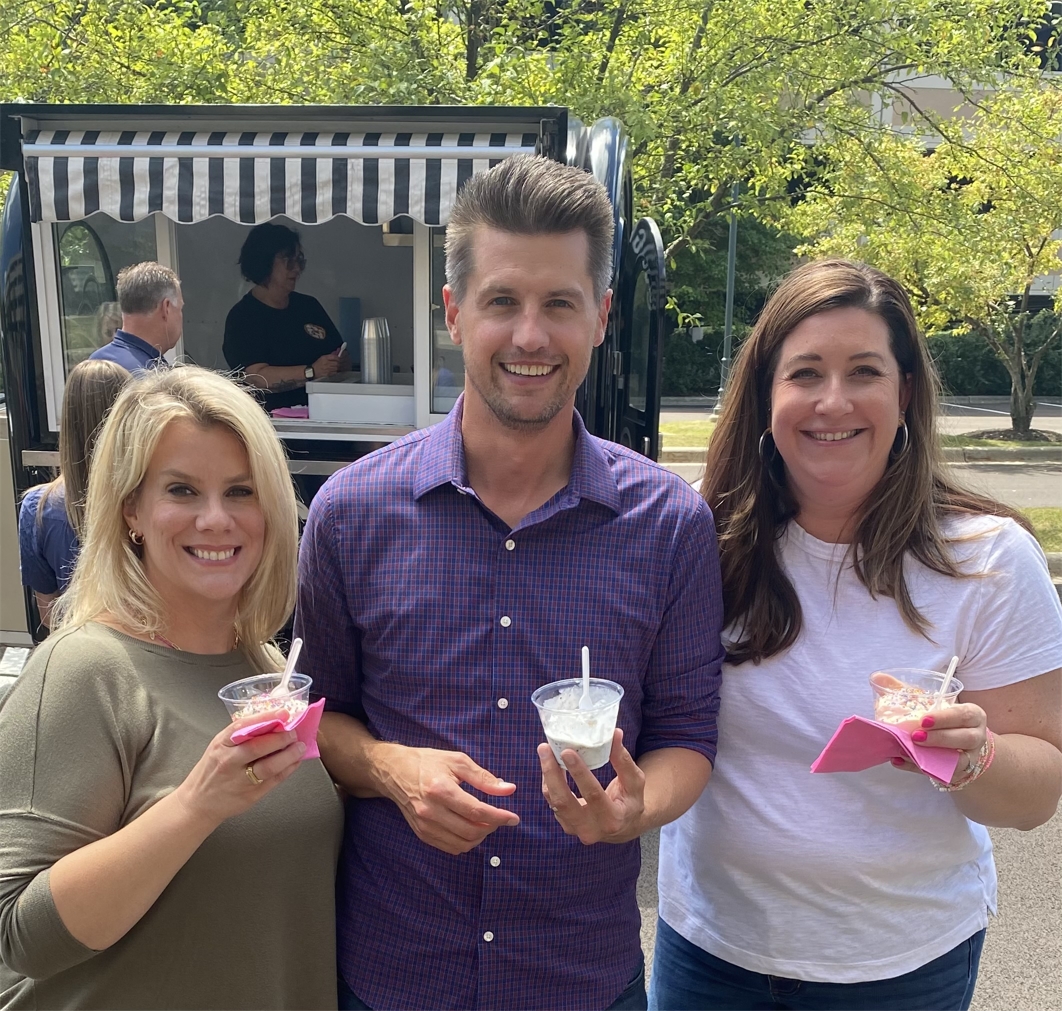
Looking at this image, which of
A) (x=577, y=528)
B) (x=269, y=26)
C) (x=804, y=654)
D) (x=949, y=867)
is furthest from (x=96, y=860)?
(x=269, y=26)

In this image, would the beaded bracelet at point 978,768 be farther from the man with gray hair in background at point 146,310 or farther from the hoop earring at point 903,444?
the man with gray hair in background at point 146,310

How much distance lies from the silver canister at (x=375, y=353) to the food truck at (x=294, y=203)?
0.41 meters

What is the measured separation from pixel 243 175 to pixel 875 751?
4455 mm

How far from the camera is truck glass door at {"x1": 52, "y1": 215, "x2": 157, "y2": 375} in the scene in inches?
215

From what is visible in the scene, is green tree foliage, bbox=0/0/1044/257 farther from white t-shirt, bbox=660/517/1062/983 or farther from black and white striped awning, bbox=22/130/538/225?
white t-shirt, bbox=660/517/1062/983

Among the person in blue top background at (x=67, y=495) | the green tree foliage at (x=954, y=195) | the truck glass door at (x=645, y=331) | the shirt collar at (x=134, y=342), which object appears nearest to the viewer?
the person in blue top background at (x=67, y=495)

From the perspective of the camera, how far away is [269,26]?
27.3ft

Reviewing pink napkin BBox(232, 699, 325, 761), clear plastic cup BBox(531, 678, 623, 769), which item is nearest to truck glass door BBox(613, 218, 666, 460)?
clear plastic cup BBox(531, 678, 623, 769)

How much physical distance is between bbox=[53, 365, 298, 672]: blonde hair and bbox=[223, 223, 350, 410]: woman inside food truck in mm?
4877

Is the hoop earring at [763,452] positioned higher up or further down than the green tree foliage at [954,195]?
further down

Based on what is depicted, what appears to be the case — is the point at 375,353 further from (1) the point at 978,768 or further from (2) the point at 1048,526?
(2) the point at 1048,526

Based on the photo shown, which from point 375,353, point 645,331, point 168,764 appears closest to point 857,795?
point 168,764

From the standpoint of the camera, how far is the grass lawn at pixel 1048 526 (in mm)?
8938

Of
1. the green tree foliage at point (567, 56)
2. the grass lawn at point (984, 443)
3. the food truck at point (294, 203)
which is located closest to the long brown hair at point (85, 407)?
the food truck at point (294, 203)
